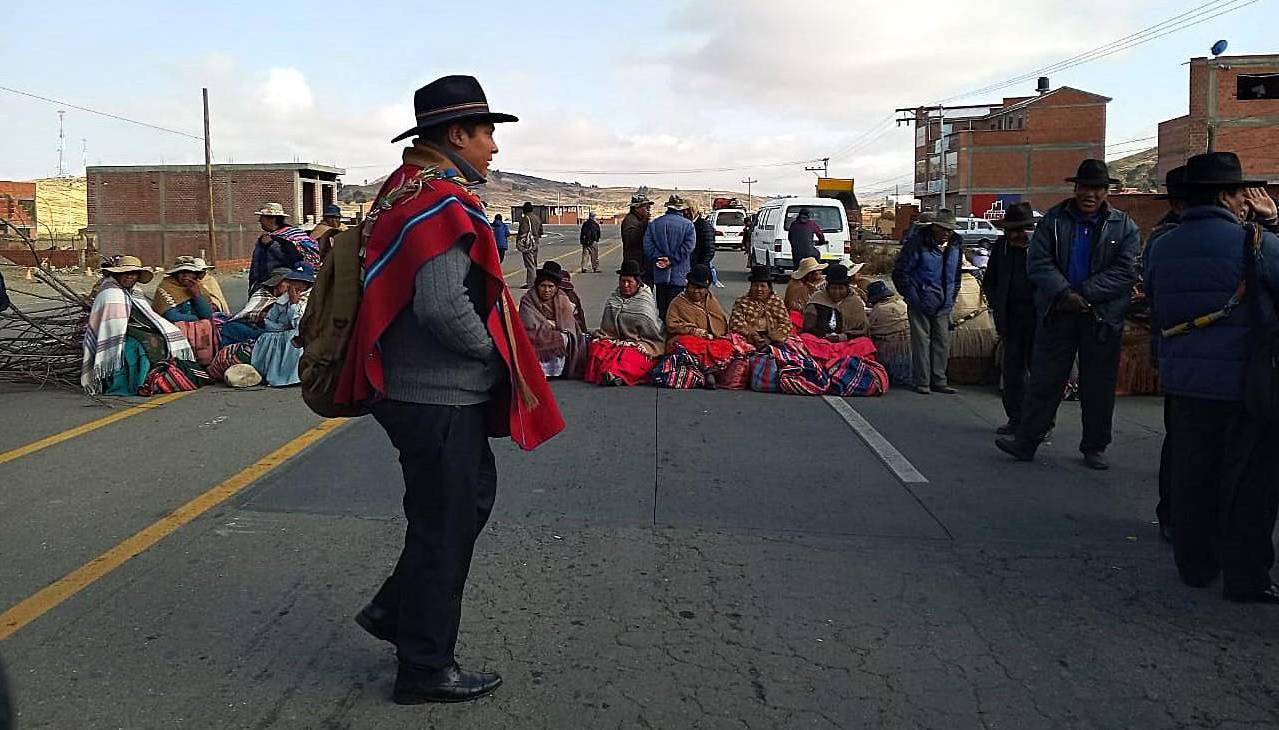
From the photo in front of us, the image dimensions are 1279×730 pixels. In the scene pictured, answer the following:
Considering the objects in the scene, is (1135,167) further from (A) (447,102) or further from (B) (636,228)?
(A) (447,102)

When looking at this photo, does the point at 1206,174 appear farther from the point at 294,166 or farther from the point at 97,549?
the point at 294,166

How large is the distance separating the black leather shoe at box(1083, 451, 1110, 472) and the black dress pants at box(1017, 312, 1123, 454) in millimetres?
96

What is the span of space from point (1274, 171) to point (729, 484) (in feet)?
148

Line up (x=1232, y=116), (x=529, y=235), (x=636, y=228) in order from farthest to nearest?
(x=1232, y=116) < (x=529, y=235) < (x=636, y=228)

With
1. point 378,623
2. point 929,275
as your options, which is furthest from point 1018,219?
point 378,623

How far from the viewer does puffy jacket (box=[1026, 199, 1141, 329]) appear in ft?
23.1

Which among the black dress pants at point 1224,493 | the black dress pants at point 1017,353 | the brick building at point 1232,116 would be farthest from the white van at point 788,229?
the brick building at point 1232,116

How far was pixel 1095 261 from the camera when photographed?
Answer: 7.11m

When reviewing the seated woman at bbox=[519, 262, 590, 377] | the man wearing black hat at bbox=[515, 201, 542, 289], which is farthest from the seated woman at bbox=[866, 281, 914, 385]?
the man wearing black hat at bbox=[515, 201, 542, 289]

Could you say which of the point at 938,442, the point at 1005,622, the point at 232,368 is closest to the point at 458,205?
the point at 1005,622

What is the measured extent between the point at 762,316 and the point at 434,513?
809 centimetres

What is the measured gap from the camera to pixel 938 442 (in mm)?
8375

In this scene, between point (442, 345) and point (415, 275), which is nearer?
point (415, 275)

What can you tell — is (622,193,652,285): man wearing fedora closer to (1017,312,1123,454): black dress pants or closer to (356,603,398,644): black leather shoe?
(1017,312,1123,454): black dress pants
